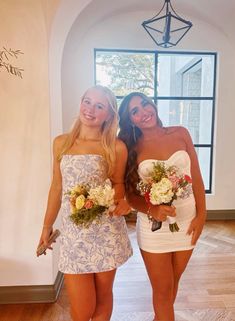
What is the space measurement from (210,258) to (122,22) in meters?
3.43

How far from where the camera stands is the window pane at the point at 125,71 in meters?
4.33

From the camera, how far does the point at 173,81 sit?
14.8ft

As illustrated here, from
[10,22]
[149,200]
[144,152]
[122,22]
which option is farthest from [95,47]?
[149,200]

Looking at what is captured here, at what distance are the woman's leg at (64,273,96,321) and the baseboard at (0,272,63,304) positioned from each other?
1.04 meters

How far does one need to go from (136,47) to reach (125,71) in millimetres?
408

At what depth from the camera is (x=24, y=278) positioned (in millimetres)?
2391

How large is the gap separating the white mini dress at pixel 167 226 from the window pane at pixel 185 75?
3.09 m

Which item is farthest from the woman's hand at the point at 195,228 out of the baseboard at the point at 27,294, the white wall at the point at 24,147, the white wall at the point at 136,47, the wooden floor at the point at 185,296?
the white wall at the point at 136,47

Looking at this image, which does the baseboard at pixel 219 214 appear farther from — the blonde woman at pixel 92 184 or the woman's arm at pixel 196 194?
the blonde woman at pixel 92 184

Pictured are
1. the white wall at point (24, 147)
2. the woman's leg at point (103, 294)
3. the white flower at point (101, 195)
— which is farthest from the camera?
the white wall at point (24, 147)

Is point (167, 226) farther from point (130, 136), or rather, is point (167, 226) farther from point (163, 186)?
point (130, 136)

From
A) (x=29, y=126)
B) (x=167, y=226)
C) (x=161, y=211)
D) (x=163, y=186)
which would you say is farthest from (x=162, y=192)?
(x=29, y=126)

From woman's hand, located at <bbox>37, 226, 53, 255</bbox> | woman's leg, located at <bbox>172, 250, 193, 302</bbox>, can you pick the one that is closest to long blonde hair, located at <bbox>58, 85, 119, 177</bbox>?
woman's hand, located at <bbox>37, 226, 53, 255</bbox>

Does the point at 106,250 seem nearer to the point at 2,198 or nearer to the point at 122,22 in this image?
the point at 2,198
